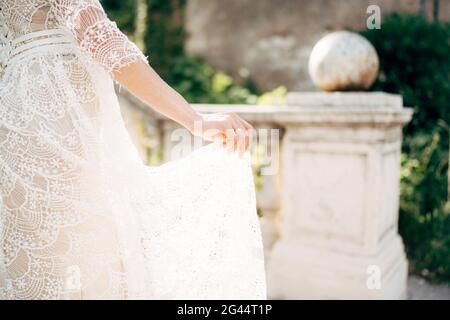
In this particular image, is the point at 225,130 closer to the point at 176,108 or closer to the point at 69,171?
the point at 176,108

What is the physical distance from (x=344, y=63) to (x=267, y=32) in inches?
219

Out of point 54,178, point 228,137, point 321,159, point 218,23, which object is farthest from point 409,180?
point 218,23

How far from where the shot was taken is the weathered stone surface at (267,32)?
8.04 m

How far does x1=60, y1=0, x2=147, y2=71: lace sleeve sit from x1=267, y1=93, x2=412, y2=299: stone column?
1936 mm

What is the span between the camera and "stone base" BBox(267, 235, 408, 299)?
3000 millimetres

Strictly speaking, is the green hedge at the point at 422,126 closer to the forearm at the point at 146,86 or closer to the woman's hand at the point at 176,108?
the woman's hand at the point at 176,108

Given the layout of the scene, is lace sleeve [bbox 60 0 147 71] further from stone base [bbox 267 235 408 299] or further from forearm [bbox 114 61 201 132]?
stone base [bbox 267 235 408 299]

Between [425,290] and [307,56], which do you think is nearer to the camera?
[425,290]

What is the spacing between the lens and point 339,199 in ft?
10.3

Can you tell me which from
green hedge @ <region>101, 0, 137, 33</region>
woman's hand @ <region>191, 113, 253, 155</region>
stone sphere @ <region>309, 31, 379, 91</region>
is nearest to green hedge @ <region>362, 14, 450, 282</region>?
stone sphere @ <region>309, 31, 379, 91</region>

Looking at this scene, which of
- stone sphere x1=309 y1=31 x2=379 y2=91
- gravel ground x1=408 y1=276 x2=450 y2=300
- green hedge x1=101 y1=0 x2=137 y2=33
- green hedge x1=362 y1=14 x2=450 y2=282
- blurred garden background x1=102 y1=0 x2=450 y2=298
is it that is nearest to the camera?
stone sphere x1=309 y1=31 x2=379 y2=91

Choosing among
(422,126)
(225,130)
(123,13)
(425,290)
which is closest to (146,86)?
(225,130)

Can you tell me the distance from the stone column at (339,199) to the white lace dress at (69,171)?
70.0 inches

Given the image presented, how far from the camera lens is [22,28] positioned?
4.91 feet
